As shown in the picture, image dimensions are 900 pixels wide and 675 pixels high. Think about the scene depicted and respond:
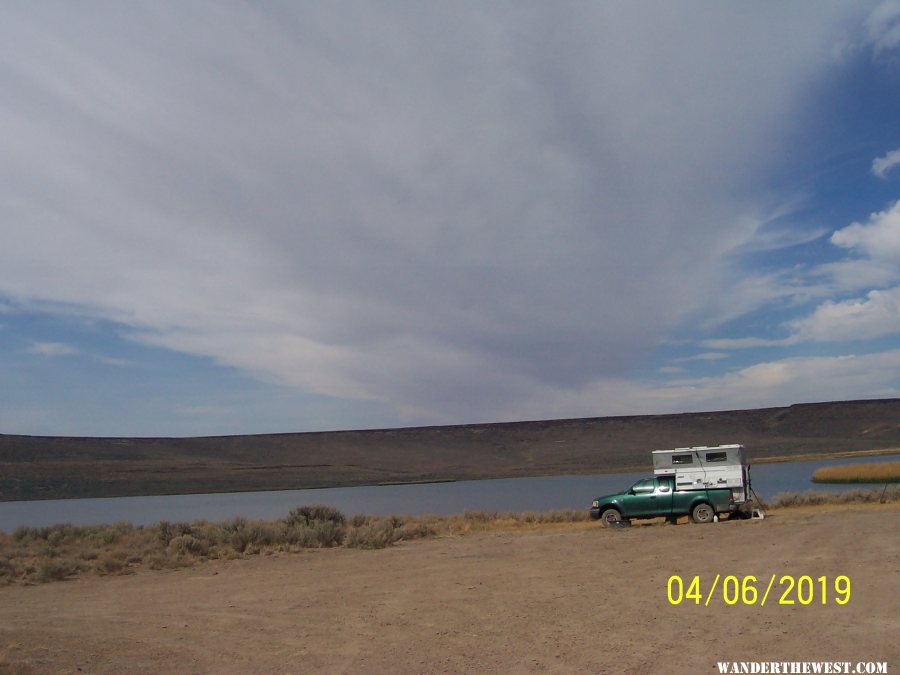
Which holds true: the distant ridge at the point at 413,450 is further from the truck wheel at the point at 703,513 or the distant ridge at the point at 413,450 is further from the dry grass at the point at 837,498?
the truck wheel at the point at 703,513

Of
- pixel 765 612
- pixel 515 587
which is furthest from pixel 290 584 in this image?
pixel 765 612

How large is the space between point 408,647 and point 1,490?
95.3 meters

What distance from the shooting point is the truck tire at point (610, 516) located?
76.4 feet

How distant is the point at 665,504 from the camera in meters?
23.3

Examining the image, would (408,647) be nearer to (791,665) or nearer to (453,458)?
(791,665)

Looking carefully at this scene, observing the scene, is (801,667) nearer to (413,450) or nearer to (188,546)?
(188,546)

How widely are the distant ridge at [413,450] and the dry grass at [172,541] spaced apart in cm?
7386

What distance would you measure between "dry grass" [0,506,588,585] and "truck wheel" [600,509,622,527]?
177 inches

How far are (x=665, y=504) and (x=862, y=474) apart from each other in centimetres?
3601

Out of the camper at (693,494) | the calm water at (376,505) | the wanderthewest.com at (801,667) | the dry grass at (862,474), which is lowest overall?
the calm water at (376,505)

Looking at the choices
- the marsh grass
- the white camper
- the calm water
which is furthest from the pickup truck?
the calm water

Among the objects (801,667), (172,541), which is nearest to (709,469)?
(172,541)
